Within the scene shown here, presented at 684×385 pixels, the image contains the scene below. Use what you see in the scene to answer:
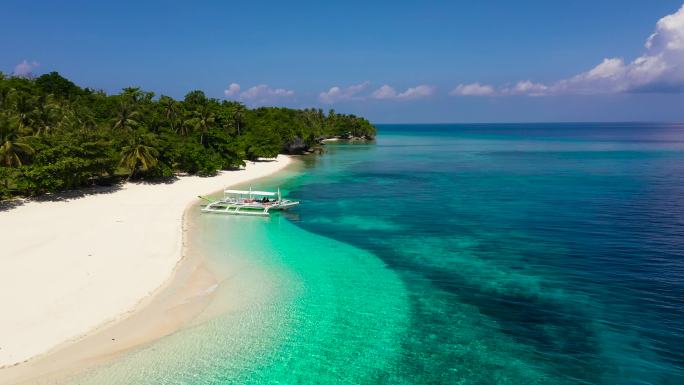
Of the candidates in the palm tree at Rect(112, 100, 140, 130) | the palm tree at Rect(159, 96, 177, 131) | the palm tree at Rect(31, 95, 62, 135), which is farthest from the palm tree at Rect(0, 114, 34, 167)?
the palm tree at Rect(159, 96, 177, 131)

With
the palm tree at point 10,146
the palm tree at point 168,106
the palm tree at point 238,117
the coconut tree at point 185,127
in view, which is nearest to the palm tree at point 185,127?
the coconut tree at point 185,127

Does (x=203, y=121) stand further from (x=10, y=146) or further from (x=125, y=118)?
(x=10, y=146)

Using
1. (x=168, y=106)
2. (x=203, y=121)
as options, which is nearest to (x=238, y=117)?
(x=168, y=106)

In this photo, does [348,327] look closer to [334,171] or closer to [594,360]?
[594,360]

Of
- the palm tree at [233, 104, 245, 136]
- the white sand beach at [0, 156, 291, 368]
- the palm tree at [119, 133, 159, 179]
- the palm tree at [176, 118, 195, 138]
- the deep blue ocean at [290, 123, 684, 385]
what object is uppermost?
the palm tree at [233, 104, 245, 136]

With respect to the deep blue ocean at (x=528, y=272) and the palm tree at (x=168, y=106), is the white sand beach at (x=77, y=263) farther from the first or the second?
the palm tree at (x=168, y=106)

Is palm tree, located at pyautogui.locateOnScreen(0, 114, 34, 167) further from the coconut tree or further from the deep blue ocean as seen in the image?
the coconut tree
